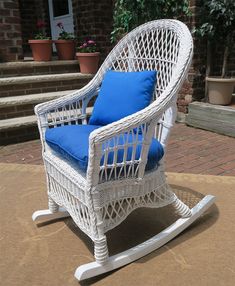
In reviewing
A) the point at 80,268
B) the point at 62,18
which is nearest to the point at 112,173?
the point at 80,268

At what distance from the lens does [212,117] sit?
3.49 metres

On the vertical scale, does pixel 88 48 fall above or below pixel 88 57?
above

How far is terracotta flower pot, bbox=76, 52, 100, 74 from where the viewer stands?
14.0 ft

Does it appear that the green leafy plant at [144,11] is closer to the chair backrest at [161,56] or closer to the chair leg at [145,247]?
the chair backrest at [161,56]

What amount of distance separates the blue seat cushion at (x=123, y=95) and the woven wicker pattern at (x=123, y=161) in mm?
141

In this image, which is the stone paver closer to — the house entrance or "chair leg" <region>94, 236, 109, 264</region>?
"chair leg" <region>94, 236, 109, 264</region>

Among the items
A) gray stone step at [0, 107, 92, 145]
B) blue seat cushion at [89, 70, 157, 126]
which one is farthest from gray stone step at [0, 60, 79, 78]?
blue seat cushion at [89, 70, 157, 126]

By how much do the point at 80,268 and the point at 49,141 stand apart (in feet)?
2.14

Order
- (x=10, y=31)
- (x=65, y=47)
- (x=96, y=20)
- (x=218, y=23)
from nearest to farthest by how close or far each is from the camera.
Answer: (x=218, y=23), (x=10, y=31), (x=65, y=47), (x=96, y=20)

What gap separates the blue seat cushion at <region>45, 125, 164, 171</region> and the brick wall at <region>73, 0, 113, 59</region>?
10.6ft

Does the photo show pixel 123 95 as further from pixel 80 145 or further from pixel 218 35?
pixel 218 35

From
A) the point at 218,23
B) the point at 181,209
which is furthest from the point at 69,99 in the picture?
the point at 218,23

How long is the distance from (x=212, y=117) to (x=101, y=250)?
2441 mm

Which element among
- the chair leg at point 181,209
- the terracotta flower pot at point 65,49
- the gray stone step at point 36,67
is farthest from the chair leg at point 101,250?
the terracotta flower pot at point 65,49
